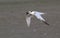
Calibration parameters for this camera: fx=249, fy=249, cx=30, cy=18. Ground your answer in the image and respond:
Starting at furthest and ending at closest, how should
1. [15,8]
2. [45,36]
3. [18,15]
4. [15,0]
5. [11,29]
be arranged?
[15,0]
[15,8]
[18,15]
[11,29]
[45,36]

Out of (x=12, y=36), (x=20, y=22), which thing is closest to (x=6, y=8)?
(x=20, y=22)

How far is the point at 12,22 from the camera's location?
2830 mm

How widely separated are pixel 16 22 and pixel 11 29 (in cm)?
16

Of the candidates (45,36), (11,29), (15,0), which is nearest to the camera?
(45,36)

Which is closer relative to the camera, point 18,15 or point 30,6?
point 18,15

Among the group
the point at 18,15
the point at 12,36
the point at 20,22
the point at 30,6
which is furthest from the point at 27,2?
the point at 12,36

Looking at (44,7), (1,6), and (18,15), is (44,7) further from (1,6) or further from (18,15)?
(1,6)

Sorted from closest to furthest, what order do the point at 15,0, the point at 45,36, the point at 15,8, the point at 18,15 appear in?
the point at 45,36
the point at 18,15
the point at 15,8
the point at 15,0

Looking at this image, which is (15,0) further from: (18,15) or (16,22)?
(16,22)

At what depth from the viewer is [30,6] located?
322 centimetres

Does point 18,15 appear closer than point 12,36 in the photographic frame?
No

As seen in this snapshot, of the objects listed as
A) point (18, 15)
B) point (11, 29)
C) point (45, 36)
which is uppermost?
point (18, 15)

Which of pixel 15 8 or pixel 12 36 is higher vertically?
pixel 15 8

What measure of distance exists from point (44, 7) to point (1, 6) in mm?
591
